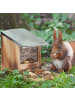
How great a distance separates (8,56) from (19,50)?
0.56 feet

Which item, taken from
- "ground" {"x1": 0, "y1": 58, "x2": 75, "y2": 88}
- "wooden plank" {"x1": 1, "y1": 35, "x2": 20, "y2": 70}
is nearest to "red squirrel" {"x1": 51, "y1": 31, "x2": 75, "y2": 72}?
"ground" {"x1": 0, "y1": 58, "x2": 75, "y2": 88}

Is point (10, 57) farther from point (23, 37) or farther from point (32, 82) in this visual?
point (32, 82)

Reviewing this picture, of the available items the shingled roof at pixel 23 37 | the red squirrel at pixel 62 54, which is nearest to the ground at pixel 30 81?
the red squirrel at pixel 62 54

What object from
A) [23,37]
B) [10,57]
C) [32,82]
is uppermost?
[23,37]

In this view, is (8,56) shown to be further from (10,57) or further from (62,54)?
(62,54)

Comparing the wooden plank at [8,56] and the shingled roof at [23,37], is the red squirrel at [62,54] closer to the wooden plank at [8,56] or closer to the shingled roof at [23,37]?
the shingled roof at [23,37]

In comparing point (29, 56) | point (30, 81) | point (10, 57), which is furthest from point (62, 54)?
point (10, 57)

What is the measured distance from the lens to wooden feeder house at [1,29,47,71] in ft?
9.98

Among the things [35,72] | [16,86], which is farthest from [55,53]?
[16,86]

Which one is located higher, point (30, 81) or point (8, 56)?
point (8, 56)

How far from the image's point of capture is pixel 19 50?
3053mm

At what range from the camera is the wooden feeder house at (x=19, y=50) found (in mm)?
3043

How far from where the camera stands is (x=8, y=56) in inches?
123

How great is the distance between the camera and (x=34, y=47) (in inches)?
122
